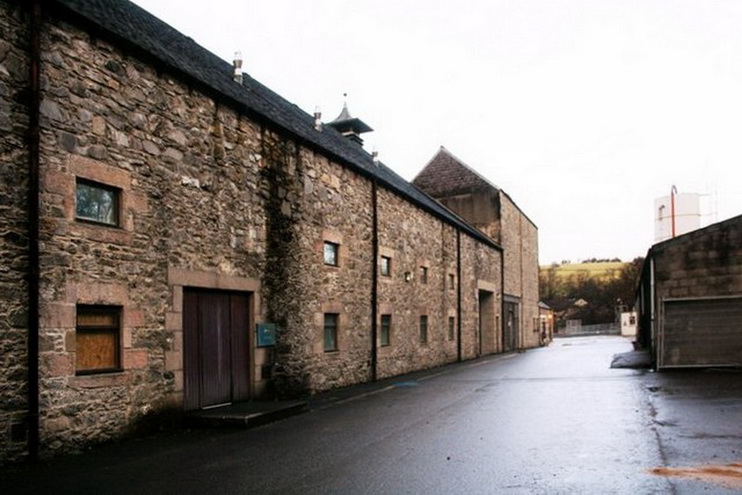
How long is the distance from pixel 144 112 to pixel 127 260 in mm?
2273

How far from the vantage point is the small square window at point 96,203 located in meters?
8.66

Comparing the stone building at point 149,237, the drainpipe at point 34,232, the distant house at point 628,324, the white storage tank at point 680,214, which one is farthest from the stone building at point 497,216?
the drainpipe at point 34,232

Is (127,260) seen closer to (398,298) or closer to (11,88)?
(11,88)

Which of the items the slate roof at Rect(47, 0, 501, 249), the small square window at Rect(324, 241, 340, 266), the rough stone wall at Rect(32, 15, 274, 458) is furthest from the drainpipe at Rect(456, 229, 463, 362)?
the rough stone wall at Rect(32, 15, 274, 458)

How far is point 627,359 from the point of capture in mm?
22062

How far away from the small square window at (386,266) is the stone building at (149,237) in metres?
1.83

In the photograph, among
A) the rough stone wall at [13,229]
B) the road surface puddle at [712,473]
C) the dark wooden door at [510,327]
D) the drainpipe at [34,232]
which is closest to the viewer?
the road surface puddle at [712,473]

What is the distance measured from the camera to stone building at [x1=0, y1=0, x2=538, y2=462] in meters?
7.77

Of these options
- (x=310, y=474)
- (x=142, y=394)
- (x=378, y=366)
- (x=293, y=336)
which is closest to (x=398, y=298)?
(x=378, y=366)

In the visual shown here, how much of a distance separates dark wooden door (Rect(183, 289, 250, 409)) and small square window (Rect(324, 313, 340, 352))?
Result: 11.0 feet

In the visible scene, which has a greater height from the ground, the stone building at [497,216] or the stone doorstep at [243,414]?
the stone building at [497,216]

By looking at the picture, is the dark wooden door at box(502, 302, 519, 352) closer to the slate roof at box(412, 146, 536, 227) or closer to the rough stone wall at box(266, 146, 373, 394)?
the slate roof at box(412, 146, 536, 227)

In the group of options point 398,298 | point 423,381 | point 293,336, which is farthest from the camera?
point 398,298

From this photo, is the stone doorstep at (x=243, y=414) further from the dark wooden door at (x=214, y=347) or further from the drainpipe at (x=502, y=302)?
the drainpipe at (x=502, y=302)
